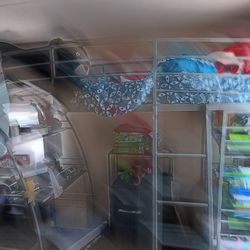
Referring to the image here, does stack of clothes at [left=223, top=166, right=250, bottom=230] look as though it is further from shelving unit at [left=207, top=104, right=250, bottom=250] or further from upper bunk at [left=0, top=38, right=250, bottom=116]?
upper bunk at [left=0, top=38, right=250, bottom=116]

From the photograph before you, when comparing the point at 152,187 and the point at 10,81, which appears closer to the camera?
the point at 10,81

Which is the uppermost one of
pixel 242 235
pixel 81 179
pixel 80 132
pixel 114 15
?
pixel 114 15

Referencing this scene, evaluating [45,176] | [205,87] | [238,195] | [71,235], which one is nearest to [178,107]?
[205,87]

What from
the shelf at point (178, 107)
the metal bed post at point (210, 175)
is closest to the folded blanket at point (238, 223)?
the metal bed post at point (210, 175)

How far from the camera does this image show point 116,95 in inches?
60.1

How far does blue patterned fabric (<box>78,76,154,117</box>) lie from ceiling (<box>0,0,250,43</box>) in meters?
0.41

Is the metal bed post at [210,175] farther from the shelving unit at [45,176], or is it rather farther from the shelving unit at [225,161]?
the shelving unit at [45,176]

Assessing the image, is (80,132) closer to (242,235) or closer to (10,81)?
(10,81)

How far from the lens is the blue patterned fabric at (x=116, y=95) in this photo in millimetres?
1518

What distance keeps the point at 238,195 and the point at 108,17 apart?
4.56 feet

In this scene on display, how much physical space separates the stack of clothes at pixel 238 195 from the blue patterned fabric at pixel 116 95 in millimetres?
775

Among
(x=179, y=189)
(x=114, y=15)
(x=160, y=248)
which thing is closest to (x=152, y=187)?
(x=179, y=189)

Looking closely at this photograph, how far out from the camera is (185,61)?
1548 millimetres

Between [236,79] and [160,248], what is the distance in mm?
1235
